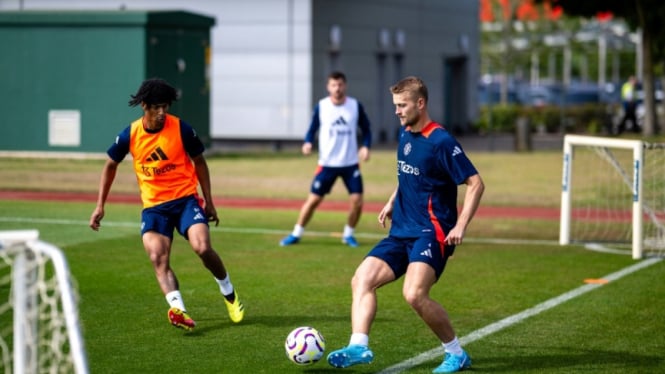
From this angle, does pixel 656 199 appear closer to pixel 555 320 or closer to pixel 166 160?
pixel 555 320

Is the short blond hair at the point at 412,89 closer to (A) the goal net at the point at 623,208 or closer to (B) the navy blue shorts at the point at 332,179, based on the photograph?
(A) the goal net at the point at 623,208

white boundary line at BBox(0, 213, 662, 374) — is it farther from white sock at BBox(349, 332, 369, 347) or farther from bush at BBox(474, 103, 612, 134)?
bush at BBox(474, 103, 612, 134)

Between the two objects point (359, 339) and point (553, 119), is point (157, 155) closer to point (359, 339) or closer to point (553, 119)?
point (359, 339)

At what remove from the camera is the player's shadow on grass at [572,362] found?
27.7 feet

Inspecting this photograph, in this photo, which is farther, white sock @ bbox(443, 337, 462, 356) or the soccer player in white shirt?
the soccer player in white shirt

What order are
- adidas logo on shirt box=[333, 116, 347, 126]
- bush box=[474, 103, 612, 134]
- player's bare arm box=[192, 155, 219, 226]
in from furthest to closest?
bush box=[474, 103, 612, 134] → adidas logo on shirt box=[333, 116, 347, 126] → player's bare arm box=[192, 155, 219, 226]

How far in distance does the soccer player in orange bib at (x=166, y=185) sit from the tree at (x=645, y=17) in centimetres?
3056

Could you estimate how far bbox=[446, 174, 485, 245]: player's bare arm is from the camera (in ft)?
26.1

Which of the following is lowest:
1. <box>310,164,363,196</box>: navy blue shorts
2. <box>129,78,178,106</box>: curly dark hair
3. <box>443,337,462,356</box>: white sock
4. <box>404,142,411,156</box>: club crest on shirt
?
<box>443,337,462,356</box>: white sock

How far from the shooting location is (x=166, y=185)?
32.2 feet

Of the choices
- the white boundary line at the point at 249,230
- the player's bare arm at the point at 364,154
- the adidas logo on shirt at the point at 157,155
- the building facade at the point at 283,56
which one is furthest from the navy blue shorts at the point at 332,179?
the building facade at the point at 283,56

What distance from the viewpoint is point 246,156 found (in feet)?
105

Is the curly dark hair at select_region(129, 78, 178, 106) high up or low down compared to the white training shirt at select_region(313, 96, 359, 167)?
up

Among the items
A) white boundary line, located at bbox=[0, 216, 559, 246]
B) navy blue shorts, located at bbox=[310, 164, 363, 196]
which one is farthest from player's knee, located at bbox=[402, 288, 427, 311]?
white boundary line, located at bbox=[0, 216, 559, 246]
